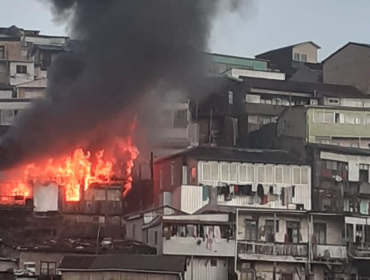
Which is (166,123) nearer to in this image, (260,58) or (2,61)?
(2,61)

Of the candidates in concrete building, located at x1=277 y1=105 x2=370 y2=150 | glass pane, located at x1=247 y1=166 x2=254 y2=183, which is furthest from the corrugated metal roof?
concrete building, located at x1=277 y1=105 x2=370 y2=150

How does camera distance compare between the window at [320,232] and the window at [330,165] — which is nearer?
the window at [320,232]

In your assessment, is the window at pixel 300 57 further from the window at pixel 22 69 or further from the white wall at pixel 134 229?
the white wall at pixel 134 229

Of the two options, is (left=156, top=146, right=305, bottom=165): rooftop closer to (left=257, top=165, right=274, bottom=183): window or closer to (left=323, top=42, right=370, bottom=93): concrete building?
(left=257, top=165, right=274, bottom=183): window

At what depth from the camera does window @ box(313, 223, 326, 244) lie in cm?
5488

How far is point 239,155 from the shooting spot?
63.4m

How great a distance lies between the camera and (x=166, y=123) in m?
73.4

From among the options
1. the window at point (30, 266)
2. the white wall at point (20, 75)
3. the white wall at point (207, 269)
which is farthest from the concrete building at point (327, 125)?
the white wall at point (20, 75)

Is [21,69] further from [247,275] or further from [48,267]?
[247,275]

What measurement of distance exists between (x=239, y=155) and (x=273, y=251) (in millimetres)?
12166

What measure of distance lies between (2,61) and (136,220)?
39.2m

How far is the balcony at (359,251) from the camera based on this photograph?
54375mm

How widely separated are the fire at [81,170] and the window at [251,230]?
560 inches

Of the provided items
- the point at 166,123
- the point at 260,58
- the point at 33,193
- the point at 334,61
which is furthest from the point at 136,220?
the point at 260,58
